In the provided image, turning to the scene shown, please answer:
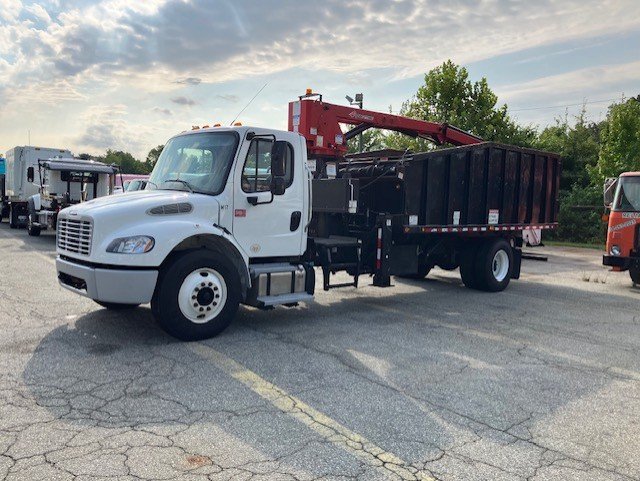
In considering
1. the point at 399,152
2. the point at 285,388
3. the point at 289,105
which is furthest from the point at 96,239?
the point at 399,152

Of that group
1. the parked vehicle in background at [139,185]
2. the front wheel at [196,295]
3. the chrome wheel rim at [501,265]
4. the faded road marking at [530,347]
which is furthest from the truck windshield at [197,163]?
the chrome wheel rim at [501,265]

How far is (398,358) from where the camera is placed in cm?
600

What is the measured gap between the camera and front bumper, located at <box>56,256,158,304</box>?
590cm

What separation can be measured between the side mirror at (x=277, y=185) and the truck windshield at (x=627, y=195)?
827 cm

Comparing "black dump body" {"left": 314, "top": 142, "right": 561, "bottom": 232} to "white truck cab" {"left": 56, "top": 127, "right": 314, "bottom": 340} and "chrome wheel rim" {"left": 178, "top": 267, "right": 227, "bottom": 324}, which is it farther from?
"chrome wheel rim" {"left": 178, "top": 267, "right": 227, "bottom": 324}

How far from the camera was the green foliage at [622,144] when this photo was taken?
21.4 meters

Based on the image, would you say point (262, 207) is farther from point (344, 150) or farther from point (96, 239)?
point (344, 150)

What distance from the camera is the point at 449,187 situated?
994 centimetres

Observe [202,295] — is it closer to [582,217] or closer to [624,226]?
[624,226]

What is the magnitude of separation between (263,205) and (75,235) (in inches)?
87.6

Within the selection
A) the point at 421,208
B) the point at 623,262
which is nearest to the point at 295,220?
the point at 421,208

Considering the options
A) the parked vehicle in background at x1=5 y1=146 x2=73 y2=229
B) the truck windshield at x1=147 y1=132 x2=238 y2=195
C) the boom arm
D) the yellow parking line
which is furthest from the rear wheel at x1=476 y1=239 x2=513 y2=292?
the parked vehicle in background at x1=5 y1=146 x2=73 y2=229

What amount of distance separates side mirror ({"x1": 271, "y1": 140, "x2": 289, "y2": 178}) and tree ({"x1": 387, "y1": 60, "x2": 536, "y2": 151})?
63.9 feet

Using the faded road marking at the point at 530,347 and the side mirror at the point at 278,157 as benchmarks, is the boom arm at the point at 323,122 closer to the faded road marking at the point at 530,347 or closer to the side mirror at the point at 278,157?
the side mirror at the point at 278,157
